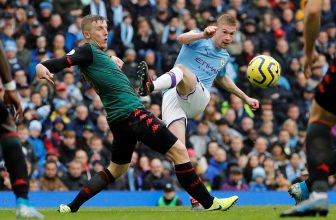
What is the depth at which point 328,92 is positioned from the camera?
8.98 m

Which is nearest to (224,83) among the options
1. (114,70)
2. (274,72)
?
(274,72)

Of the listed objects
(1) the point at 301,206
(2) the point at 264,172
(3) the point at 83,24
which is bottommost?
(2) the point at 264,172

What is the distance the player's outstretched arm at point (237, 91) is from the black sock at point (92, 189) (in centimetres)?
239

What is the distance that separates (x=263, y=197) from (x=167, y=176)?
2014mm

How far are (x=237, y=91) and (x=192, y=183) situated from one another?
226 cm

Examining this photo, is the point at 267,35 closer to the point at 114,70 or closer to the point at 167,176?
the point at 167,176

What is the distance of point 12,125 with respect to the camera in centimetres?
933

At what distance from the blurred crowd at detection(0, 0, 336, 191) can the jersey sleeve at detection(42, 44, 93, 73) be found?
21.4 ft

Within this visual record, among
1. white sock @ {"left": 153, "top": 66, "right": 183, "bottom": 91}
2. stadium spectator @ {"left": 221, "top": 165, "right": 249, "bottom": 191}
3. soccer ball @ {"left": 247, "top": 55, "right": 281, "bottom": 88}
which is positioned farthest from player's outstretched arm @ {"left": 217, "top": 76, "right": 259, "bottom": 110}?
stadium spectator @ {"left": 221, "top": 165, "right": 249, "bottom": 191}

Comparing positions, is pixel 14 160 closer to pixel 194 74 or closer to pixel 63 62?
pixel 63 62

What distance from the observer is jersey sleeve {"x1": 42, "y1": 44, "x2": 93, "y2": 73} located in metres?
11.1

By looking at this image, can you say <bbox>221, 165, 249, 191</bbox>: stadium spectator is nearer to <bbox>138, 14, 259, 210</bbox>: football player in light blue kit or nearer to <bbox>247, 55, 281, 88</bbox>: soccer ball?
<bbox>138, 14, 259, 210</bbox>: football player in light blue kit

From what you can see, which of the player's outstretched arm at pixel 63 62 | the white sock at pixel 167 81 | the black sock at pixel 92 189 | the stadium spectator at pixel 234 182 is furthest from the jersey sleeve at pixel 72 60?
the stadium spectator at pixel 234 182

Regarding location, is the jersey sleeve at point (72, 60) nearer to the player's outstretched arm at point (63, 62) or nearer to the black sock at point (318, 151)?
the player's outstretched arm at point (63, 62)
